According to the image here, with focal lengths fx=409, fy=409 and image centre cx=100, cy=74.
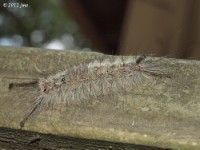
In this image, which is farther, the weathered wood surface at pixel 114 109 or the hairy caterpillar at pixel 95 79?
the hairy caterpillar at pixel 95 79

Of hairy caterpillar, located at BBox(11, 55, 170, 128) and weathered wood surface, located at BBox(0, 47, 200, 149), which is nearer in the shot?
weathered wood surface, located at BBox(0, 47, 200, 149)

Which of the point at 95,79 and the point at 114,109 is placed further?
the point at 95,79

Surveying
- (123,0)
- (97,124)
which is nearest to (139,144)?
(97,124)

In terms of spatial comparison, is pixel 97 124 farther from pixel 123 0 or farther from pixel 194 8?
pixel 123 0
